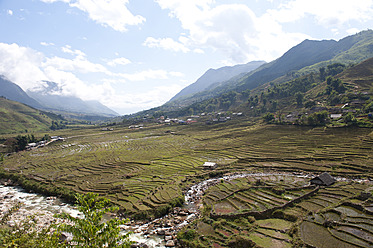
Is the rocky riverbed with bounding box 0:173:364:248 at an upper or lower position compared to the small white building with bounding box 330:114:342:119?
lower

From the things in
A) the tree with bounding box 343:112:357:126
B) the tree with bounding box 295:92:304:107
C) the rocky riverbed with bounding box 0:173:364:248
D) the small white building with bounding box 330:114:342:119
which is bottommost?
the rocky riverbed with bounding box 0:173:364:248

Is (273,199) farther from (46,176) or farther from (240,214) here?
(46,176)

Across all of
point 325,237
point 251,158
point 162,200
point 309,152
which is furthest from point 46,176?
point 309,152

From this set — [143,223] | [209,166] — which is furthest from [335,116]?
[143,223]

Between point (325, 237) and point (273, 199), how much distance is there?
1068cm

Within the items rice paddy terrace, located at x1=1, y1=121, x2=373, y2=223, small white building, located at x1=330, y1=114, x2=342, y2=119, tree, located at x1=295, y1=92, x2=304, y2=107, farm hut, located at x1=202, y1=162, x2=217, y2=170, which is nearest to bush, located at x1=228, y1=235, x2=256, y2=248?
rice paddy terrace, located at x1=1, y1=121, x2=373, y2=223

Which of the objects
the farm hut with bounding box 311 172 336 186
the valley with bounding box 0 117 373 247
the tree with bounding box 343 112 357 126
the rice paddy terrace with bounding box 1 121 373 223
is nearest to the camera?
Result: the valley with bounding box 0 117 373 247

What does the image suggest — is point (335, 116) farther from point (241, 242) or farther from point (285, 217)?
point (241, 242)

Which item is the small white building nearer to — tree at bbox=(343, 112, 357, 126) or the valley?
tree at bbox=(343, 112, 357, 126)

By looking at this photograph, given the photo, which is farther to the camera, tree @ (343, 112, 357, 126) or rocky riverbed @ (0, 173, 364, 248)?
tree @ (343, 112, 357, 126)

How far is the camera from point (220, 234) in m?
27.8

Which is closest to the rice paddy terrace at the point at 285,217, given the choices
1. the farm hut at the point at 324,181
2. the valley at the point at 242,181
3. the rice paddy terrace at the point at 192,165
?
the valley at the point at 242,181

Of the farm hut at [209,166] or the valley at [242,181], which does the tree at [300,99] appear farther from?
the farm hut at [209,166]

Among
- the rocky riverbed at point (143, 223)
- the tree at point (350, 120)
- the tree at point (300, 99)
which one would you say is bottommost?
the rocky riverbed at point (143, 223)
